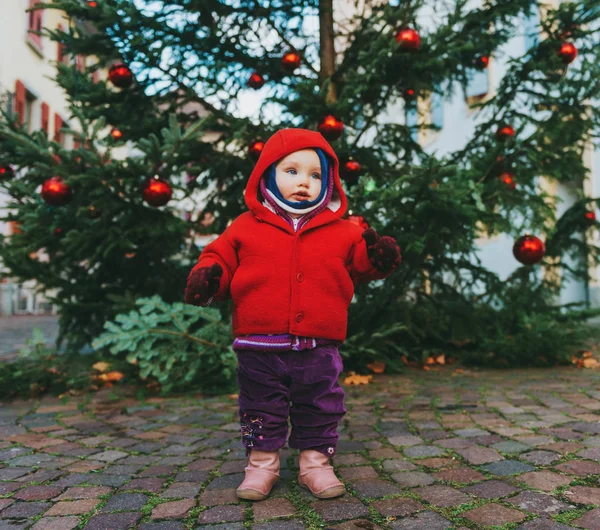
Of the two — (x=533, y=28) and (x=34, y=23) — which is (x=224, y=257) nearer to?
(x=533, y=28)

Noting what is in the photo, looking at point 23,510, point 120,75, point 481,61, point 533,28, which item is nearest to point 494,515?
point 23,510

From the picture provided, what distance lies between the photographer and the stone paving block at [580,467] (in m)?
2.44

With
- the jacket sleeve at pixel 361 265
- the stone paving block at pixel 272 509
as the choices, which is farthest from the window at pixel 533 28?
the stone paving block at pixel 272 509

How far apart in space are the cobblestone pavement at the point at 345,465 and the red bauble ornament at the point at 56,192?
146 centimetres

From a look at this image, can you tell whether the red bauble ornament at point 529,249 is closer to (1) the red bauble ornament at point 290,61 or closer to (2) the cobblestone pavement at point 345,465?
(2) the cobblestone pavement at point 345,465

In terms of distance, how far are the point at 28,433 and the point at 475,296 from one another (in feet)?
14.2

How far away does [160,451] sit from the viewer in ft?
9.99

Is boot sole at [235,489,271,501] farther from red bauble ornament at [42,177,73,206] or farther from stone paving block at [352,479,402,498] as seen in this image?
red bauble ornament at [42,177,73,206]

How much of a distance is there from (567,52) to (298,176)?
3306 millimetres

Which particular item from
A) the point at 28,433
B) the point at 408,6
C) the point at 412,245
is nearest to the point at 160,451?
the point at 28,433

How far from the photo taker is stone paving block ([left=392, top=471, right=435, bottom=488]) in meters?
2.43

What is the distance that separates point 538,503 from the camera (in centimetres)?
216

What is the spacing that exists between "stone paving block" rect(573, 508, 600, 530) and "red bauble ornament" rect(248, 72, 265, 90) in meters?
4.43

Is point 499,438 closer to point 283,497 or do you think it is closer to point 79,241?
point 283,497
